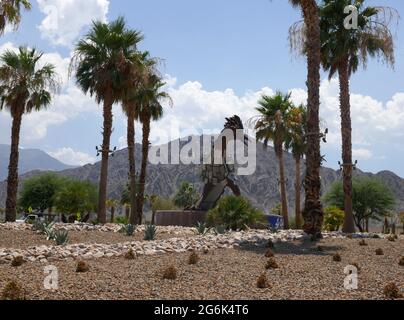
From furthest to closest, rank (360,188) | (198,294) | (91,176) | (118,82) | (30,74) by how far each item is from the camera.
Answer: (91,176), (360,188), (30,74), (118,82), (198,294)

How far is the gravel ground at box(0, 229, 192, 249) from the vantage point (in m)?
16.0

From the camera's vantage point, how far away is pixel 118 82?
1061 inches

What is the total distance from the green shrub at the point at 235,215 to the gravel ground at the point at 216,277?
25.0 feet

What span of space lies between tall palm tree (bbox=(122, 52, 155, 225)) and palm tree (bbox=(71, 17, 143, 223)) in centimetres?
42

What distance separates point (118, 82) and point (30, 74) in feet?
20.0

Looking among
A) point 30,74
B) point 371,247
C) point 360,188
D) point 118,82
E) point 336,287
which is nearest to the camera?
point 336,287

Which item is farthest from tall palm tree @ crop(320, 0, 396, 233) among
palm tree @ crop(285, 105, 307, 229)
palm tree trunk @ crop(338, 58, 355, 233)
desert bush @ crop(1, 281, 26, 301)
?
desert bush @ crop(1, 281, 26, 301)

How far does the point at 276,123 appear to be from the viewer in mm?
→ 36812

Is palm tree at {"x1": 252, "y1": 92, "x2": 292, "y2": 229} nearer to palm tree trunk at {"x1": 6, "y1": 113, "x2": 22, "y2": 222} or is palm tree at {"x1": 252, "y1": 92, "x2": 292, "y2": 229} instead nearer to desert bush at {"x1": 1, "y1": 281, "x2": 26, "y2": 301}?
palm tree trunk at {"x1": 6, "y1": 113, "x2": 22, "y2": 222}

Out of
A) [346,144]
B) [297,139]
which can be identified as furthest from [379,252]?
[297,139]

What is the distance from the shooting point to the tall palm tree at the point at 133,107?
2766 centimetres

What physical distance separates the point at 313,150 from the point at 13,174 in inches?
691
